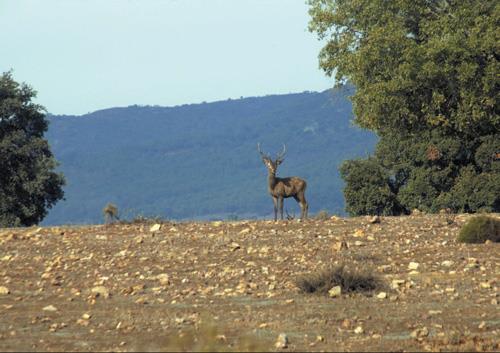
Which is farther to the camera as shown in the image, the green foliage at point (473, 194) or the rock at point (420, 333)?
the green foliage at point (473, 194)

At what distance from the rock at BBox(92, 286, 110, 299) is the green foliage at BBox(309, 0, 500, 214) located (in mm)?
21781

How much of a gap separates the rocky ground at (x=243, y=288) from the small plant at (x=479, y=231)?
0.32 meters

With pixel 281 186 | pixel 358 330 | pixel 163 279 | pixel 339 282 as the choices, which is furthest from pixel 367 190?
pixel 358 330

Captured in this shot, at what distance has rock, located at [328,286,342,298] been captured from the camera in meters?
18.0

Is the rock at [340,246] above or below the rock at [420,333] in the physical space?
below

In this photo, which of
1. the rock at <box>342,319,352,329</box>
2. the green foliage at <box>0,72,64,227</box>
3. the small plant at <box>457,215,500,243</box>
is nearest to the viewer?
the rock at <box>342,319,352,329</box>

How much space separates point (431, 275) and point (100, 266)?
20.6 feet

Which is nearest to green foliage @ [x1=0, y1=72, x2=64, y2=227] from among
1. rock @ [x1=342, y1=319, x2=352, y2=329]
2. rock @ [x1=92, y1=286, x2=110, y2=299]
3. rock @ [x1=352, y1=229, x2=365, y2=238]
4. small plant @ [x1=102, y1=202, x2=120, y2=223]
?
small plant @ [x1=102, y1=202, x2=120, y2=223]

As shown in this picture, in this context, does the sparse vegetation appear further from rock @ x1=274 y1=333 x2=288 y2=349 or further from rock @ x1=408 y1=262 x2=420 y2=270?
rock @ x1=408 y1=262 x2=420 y2=270

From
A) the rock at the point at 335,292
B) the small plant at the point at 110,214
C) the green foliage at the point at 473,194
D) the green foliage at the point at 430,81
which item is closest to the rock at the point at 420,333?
the rock at the point at 335,292

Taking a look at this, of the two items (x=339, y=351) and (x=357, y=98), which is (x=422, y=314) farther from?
(x=357, y=98)

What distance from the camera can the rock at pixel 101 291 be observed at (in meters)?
18.7

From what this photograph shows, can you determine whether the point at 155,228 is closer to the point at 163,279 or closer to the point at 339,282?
the point at 163,279

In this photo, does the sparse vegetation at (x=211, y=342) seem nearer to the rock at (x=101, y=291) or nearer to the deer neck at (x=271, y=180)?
the rock at (x=101, y=291)
